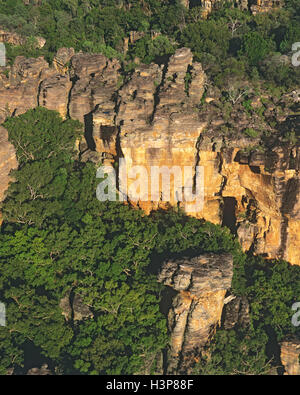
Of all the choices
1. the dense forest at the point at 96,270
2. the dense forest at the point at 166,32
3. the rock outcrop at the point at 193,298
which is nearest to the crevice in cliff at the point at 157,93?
the dense forest at the point at 166,32

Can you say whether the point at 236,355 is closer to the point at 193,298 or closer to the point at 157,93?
the point at 193,298

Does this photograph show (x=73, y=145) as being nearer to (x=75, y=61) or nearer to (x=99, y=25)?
(x=75, y=61)

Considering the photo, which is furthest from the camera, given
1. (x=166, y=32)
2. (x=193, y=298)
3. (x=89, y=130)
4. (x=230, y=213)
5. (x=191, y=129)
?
(x=166, y=32)

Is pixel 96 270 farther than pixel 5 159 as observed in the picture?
No

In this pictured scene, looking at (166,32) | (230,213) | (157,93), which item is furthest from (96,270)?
(166,32)

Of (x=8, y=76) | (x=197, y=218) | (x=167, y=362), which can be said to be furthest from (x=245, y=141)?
(x=8, y=76)

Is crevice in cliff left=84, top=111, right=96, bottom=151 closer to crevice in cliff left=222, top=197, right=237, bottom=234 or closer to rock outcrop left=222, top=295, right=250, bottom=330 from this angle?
crevice in cliff left=222, top=197, right=237, bottom=234
